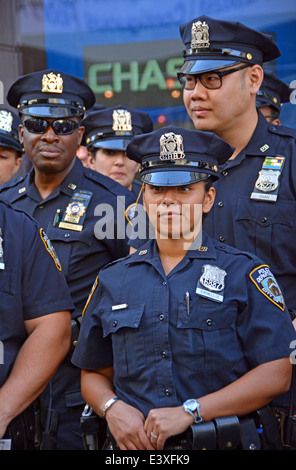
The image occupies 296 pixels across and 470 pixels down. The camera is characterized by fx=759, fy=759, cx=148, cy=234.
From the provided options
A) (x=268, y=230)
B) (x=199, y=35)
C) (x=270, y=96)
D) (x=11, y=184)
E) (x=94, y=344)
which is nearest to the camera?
(x=94, y=344)

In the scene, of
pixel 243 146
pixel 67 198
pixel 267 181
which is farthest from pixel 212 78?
pixel 67 198

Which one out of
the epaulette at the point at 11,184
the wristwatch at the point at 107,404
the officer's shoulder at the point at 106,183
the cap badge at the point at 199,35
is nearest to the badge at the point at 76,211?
the officer's shoulder at the point at 106,183

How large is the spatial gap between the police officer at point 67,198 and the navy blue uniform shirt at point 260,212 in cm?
78

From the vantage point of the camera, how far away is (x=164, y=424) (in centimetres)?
275

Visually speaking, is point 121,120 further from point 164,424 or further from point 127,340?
point 164,424

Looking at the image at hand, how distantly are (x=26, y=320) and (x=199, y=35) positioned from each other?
5.26 ft

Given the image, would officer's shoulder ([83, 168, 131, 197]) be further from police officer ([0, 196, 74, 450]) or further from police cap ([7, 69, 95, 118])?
police officer ([0, 196, 74, 450])

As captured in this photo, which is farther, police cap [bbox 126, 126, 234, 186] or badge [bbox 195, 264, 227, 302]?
police cap [bbox 126, 126, 234, 186]

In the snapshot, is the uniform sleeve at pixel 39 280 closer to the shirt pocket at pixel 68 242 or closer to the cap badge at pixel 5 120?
the shirt pocket at pixel 68 242

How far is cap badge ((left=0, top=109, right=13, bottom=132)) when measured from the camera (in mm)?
4973

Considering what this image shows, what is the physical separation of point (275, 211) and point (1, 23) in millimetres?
3791

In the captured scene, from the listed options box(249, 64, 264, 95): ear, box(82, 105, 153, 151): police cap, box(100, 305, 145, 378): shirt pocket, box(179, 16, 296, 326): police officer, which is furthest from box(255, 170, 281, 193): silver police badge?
box(82, 105, 153, 151): police cap

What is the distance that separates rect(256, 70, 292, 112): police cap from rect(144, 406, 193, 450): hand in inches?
110

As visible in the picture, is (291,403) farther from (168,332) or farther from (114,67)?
(114,67)
